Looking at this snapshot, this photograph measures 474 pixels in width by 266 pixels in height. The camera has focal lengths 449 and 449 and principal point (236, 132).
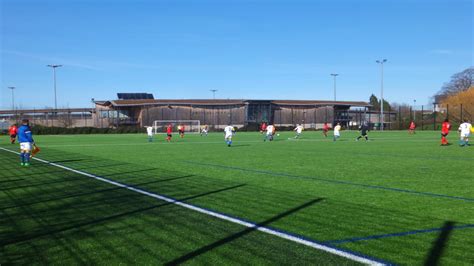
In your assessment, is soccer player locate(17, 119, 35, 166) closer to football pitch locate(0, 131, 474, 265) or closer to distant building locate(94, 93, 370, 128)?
football pitch locate(0, 131, 474, 265)

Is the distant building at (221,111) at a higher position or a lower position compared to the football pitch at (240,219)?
higher

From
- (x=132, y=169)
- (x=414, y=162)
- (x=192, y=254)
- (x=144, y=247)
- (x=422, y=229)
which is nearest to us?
(x=192, y=254)

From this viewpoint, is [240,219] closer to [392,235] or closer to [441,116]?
[392,235]

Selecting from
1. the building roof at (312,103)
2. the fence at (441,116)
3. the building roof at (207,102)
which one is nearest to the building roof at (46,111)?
the building roof at (207,102)

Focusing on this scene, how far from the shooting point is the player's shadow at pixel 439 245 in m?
4.97

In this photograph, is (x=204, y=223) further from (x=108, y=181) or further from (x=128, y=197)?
(x=108, y=181)

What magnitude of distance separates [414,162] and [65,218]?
13.6 metres

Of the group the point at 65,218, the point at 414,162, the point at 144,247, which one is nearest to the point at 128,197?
the point at 65,218

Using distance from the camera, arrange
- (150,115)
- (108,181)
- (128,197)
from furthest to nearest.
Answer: (150,115) → (108,181) → (128,197)

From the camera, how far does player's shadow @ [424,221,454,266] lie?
196 inches

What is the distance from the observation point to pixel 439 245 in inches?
220

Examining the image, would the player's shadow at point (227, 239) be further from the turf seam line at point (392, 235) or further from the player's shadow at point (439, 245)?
the player's shadow at point (439, 245)

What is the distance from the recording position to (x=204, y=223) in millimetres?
6965

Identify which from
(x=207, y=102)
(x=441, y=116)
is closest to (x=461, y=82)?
(x=441, y=116)
